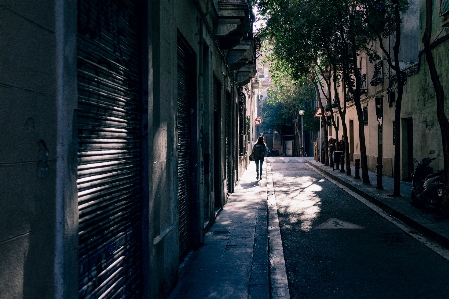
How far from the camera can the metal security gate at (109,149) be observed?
3.16 metres

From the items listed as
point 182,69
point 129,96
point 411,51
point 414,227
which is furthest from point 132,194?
point 411,51

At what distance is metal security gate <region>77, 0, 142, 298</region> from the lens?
3.16 meters

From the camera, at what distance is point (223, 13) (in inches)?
425

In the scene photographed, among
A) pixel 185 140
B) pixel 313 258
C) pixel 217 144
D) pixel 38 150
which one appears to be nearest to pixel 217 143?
pixel 217 144

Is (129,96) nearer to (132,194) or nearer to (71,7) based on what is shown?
(132,194)

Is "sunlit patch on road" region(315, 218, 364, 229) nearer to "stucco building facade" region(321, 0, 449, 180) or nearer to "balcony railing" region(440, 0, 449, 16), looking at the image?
"stucco building facade" region(321, 0, 449, 180)

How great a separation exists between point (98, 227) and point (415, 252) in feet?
20.0

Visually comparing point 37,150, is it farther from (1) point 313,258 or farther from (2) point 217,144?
(2) point 217,144

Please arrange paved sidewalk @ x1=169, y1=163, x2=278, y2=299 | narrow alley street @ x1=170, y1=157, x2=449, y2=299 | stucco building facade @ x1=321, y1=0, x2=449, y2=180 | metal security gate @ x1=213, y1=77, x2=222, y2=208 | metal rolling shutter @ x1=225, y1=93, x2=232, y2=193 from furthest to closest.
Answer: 1. metal rolling shutter @ x1=225, y1=93, x2=232, y2=193
2. stucco building facade @ x1=321, y1=0, x2=449, y2=180
3. metal security gate @ x1=213, y1=77, x2=222, y2=208
4. narrow alley street @ x1=170, y1=157, x2=449, y2=299
5. paved sidewalk @ x1=169, y1=163, x2=278, y2=299

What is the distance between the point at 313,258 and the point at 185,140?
2.84 meters

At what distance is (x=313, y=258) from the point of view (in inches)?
291

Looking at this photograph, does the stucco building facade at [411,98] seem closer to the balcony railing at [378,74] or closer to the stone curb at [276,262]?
the balcony railing at [378,74]

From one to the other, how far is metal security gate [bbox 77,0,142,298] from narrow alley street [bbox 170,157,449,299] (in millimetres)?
1678

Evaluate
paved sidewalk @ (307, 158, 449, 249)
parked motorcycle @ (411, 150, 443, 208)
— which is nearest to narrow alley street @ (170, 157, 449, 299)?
paved sidewalk @ (307, 158, 449, 249)
